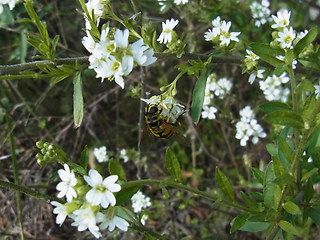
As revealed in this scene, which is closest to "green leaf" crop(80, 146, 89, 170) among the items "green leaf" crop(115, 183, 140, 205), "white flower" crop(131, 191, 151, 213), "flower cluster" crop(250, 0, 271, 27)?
"green leaf" crop(115, 183, 140, 205)

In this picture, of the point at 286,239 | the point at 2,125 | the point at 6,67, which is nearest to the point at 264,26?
the point at 286,239

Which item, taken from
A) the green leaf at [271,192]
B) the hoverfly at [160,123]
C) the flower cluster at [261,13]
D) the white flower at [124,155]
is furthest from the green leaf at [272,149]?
the white flower at [124,155]

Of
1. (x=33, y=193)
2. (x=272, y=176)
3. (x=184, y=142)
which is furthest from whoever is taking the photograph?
(x=184, y=142)

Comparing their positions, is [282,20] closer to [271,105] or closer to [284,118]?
[271,105]

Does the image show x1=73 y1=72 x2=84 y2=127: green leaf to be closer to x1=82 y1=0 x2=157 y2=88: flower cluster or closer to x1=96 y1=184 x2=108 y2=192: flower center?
x1=82 y1=0 x2=157 y2=88: flower cluster

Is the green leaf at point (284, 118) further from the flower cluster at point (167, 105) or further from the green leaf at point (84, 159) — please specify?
the green leaf at point (84, 159)

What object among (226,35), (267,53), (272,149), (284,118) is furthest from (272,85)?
(284,118)

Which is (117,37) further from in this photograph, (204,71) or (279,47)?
(279,47)
